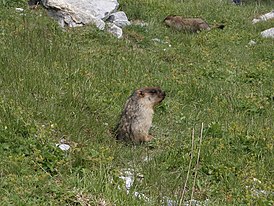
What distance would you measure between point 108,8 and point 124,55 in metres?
3.09

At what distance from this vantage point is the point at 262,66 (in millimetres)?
11070

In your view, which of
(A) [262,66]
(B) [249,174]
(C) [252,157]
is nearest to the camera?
(B) [249,174]

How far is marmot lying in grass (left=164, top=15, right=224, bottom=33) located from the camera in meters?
13.7

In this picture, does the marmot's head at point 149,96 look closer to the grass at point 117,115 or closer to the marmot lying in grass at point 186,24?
the grass at point 117,115

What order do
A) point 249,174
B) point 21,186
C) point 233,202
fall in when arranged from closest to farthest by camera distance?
point 21,186, point 233,202, point 249,174

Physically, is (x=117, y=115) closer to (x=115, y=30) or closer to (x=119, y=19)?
(x=115, y=30)

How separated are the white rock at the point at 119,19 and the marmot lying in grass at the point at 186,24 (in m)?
1.26

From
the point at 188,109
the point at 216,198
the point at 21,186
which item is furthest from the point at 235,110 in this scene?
the point at 21,186

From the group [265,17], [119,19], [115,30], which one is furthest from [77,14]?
[265,17]

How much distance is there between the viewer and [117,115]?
7.23 metres

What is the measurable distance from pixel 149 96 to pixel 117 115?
A: 554 millimetres

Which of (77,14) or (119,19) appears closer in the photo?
(77,14)

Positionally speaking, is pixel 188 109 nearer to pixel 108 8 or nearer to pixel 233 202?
pixel 233 202

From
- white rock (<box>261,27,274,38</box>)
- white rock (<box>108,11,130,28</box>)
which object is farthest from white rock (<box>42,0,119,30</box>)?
white rock (<box>261,27,274,38</box>)
